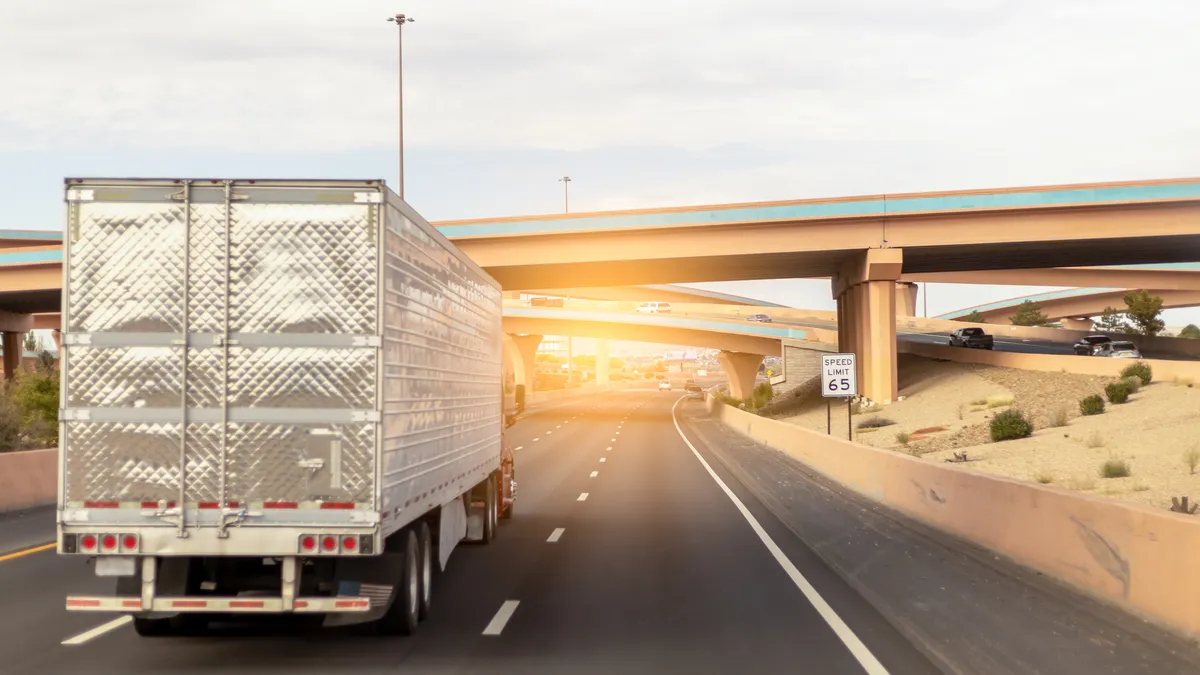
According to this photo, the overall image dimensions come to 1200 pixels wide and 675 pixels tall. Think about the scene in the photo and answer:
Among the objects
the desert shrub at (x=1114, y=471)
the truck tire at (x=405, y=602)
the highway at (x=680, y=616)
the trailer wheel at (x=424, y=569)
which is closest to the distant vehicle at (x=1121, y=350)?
the desert shrub at (x=1114, y=471)

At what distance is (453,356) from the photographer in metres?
12.1

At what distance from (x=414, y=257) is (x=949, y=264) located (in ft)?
173

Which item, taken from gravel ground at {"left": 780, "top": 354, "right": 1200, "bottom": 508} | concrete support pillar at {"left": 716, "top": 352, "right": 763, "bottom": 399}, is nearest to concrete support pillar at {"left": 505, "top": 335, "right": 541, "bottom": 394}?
concrete support pillar at {"left": 716, "top": 352, "right": 763, "bottom": 399}

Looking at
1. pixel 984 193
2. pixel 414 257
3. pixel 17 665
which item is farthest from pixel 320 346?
pixel 984 193

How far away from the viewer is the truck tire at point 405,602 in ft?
31.1

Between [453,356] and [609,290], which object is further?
[609,290]

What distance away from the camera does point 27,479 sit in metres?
20.6

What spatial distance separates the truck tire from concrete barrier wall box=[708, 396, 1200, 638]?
6.07 metres

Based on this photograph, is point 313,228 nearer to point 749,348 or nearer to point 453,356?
point 453,356

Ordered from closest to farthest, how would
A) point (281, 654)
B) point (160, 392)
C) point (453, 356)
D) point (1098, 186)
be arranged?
1. point (160, 392)
2. point (281, 654)
3. point (453, 356)
4. point (1098, 186)

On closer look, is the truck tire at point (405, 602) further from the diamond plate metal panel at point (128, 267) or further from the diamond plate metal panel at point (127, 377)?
the diamond plate metal panel at point (128, 267)

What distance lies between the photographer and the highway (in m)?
8.79

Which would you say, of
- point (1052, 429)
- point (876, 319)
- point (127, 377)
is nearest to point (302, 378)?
point (127, 377)

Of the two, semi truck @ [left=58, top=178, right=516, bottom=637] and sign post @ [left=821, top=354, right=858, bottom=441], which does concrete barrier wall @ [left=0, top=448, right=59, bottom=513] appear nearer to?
semi truck @ [left=58, top=178, right=516, bottom=637]
